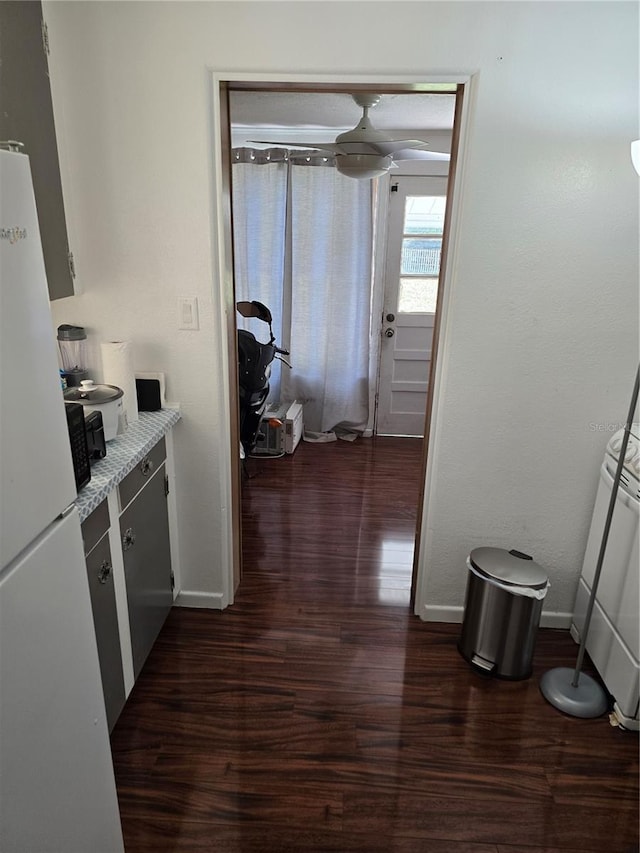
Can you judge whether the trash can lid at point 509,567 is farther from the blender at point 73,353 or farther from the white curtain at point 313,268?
the white curtain at point 313,268

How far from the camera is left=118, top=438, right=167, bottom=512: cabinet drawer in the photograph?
1824 mm

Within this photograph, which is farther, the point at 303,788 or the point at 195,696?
the point at 195,696

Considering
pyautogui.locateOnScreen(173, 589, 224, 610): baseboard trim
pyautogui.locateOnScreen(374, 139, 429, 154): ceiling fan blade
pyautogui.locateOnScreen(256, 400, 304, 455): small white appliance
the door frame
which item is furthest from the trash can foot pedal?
pyautogui.locateOnScreen(256, 400, 304, 455): small white appliance

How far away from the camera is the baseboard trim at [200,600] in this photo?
2.55 meters

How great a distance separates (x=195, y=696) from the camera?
2.07m

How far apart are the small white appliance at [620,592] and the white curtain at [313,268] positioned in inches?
110

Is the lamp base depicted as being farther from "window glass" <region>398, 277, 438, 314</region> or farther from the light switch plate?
"window glass" <region>398, 277, 438, 314</region>

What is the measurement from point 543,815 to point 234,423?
1791mm

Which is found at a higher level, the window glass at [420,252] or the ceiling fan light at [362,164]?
the ceiling fan light at [362,164]

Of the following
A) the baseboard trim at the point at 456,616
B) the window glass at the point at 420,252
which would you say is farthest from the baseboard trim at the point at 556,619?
the window glass at the point at 420,252

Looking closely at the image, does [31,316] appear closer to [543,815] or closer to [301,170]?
[543,815]

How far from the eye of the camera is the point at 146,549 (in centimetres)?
204

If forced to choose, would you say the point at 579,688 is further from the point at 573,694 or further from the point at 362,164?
the point at 362,164

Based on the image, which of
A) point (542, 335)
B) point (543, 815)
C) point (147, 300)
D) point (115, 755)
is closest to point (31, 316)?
point (147, 300)
